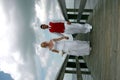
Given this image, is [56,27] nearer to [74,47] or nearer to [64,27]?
[64,27]

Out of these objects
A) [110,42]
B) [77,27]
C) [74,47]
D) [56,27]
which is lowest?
[74,47]

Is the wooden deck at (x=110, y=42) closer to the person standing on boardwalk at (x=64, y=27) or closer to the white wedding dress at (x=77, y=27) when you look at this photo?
the person standing on boardwalk at (x=64, y=27)

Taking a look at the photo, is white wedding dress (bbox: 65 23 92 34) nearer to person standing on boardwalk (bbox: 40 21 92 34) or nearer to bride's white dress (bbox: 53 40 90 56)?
person standing on boardwalk (bbox: 40 21 92 34)

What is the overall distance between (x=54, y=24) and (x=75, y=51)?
0.95 m

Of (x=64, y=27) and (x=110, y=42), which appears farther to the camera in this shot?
(x=64, y=27)

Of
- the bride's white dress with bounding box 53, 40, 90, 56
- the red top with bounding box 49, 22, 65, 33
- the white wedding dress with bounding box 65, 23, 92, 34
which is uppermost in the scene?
the red top with bounding box 49, 22, 65, 33

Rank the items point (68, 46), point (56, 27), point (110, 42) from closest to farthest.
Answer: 1. point (110, 42)
2. point (56, 27)
3. point (68, 46)

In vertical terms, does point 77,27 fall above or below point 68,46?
above

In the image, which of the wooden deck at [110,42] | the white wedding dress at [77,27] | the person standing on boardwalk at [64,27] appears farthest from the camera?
the white wedding dress at [77,27]

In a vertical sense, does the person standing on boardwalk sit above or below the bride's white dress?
above

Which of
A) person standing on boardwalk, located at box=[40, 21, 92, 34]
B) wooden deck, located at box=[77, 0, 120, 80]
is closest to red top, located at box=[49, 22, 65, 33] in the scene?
person standing on boardwalk, located at box=[40, 21, 92, 34]

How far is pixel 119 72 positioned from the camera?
17.6 ft

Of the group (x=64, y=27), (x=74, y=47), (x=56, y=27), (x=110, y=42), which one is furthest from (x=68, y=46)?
(x=110, y=42)

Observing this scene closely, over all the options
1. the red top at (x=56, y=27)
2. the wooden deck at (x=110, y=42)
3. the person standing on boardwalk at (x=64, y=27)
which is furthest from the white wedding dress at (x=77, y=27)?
the wooden deck at (x=110, y=42)
